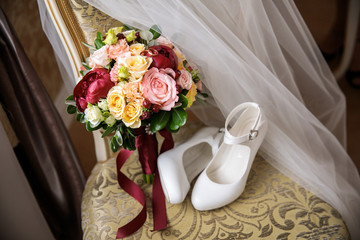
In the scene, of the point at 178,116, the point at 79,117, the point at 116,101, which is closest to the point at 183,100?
the point at 178,116

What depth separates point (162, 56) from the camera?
636 mm

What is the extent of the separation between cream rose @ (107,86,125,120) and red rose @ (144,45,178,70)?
0.09m

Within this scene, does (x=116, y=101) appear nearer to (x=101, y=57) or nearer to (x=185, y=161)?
(x=101, y=57)

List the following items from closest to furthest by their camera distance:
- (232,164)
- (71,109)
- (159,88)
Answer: (159,88) → (71,109) → (232,164)

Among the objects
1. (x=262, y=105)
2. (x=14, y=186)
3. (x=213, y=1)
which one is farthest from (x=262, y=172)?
(x=14, y=186)

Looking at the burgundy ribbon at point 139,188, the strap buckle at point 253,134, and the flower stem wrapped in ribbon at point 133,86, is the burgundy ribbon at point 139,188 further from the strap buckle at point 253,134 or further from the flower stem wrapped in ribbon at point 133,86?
the strap buckle at point 253,134

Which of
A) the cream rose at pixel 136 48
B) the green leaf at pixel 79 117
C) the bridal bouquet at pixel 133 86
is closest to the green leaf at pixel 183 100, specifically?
the bridal bouquet at pixel 133 86

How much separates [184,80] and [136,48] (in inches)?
4.9

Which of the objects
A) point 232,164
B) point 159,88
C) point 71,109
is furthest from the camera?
point 232,164

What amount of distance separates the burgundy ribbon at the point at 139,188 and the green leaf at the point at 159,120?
0.22ft

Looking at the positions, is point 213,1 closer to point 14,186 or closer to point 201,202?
point 201,202

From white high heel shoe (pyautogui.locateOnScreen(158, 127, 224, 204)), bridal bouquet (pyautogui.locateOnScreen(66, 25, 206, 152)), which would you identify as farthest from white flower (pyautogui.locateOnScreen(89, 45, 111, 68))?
white high heel shoe (pyautogui.locateOnScreen(158, 127, 224, 204))

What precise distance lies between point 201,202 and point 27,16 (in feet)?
4.18

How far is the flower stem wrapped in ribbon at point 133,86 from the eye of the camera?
612 mm
